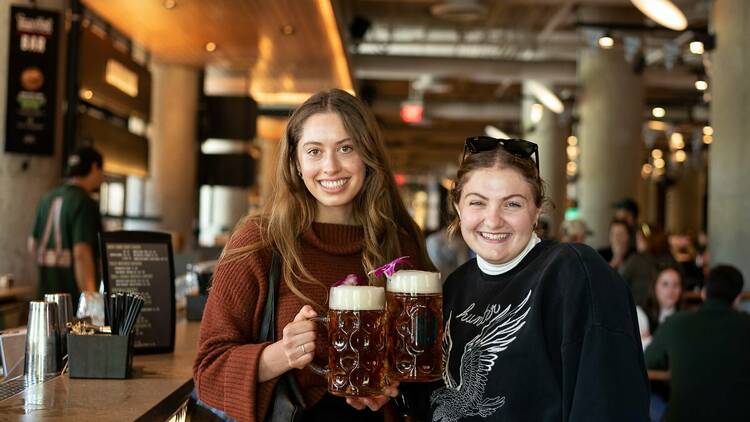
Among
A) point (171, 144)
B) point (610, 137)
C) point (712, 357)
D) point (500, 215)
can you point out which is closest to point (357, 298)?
point (500, 215)

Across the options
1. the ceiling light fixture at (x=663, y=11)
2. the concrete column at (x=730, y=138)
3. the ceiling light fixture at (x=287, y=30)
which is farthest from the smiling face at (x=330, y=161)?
the ceiling light fixture at (x=287, y=30)

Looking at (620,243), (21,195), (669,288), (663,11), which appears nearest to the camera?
(663,11)

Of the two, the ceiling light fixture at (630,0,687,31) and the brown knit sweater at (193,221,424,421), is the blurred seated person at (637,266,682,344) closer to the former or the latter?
the ceiling light fixture at (630,0,687,31)

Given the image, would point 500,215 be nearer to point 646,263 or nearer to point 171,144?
point 646,263

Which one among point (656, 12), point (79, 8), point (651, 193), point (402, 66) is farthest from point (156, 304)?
point (651, 193)

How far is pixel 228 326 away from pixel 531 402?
0.63 meters

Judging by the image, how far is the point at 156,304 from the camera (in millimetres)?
2779

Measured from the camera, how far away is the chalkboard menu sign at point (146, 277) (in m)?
2.71

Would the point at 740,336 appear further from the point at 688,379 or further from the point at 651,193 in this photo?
the point at 651,193

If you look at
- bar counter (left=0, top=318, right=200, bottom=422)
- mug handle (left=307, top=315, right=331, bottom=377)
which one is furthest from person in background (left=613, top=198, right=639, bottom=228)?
mug handle (left=307, top=315, right=331, bottom=377)

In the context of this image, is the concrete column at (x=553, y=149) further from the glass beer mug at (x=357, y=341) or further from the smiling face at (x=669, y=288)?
the glass beer mug at (x=357, y=341)

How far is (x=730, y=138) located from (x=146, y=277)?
15.8 feet

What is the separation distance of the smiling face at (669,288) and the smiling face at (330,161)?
3.57 meters

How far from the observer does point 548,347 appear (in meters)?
1.62
